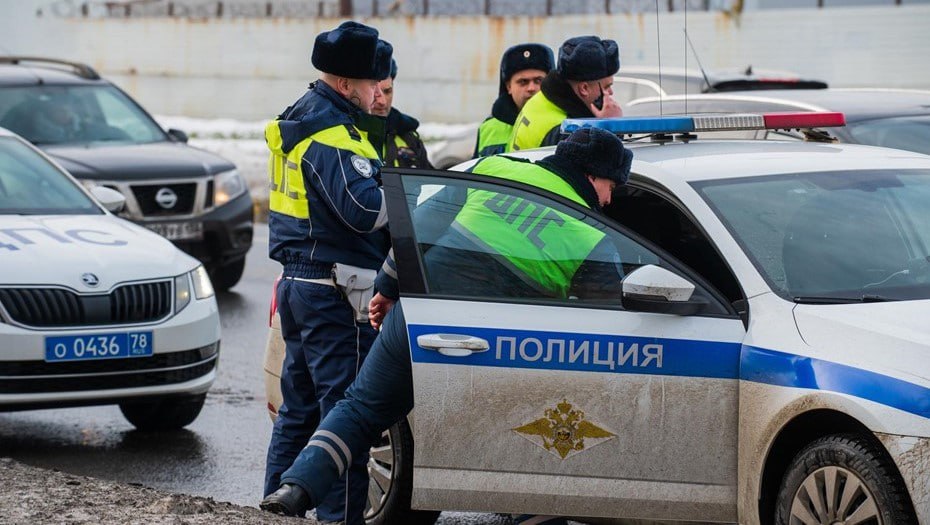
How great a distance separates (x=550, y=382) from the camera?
447 cm

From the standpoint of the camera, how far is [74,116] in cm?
1192

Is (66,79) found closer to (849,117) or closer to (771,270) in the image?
(849,117)

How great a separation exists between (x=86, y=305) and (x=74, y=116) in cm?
552

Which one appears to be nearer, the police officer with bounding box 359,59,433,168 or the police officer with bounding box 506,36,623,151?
the police officer with bounding box 506,36,623,151

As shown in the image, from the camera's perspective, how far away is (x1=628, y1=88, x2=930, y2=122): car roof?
26.9ft

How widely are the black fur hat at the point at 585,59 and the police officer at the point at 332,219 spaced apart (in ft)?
5.61

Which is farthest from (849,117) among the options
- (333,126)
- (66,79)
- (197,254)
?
(66,79)

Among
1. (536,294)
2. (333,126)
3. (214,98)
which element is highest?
(333,126)

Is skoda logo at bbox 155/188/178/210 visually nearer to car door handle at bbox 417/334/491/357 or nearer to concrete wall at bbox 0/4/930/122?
car door handle at bbox 417/334/491/357

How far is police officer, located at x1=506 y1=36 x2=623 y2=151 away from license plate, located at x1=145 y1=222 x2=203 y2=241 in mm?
4931

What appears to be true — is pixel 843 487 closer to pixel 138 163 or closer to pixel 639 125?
pixel 639 125

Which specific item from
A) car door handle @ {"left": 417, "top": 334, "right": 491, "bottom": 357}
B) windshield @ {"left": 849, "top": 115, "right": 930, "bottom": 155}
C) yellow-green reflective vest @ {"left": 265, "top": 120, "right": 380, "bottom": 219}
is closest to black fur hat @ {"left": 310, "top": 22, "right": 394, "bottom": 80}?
yellow-green reflective vest @ {"left": 265, "top": 120, "right": 380, "bottom": 219}

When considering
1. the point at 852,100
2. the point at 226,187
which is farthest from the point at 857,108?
the point at 226,187

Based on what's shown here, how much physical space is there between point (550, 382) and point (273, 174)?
1.27m
